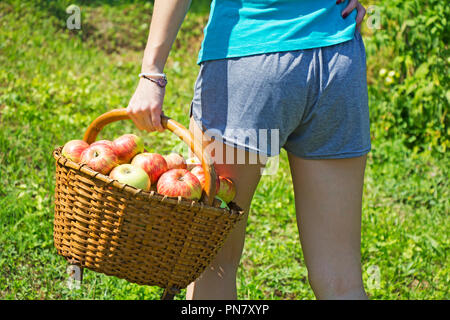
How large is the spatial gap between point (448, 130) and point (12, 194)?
2743 millimetres

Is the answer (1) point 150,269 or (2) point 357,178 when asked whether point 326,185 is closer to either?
(2) point 357,178

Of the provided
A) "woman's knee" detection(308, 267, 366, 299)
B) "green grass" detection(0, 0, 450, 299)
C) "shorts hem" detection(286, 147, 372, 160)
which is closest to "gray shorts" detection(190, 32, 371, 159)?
"shorts hem" detection(286, 147, 372, 160)

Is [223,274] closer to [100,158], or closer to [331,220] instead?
→ [331,220]

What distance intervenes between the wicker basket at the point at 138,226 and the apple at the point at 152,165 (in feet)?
0.42

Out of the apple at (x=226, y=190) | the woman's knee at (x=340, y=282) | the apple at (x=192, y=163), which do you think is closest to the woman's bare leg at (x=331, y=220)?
the woman's knee at (x=340, y=282)

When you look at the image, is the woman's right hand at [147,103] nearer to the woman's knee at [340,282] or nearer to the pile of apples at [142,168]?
the pile of apples at [142,168]

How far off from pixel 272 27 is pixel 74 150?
67 cm

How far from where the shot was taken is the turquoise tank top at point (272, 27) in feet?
4.87

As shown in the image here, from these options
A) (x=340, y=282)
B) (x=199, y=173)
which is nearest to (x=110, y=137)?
(x=199, y=173)

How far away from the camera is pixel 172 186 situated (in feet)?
5.00

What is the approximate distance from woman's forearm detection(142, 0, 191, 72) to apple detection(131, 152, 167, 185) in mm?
265

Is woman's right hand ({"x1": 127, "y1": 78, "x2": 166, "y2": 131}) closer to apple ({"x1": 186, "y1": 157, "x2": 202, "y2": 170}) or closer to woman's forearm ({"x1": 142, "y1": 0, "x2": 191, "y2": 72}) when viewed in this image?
woman's forearm ({"x1": 142, "y1": 0, "x2": 191, "y2": 72})

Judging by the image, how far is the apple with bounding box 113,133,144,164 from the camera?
1699 millimetres
